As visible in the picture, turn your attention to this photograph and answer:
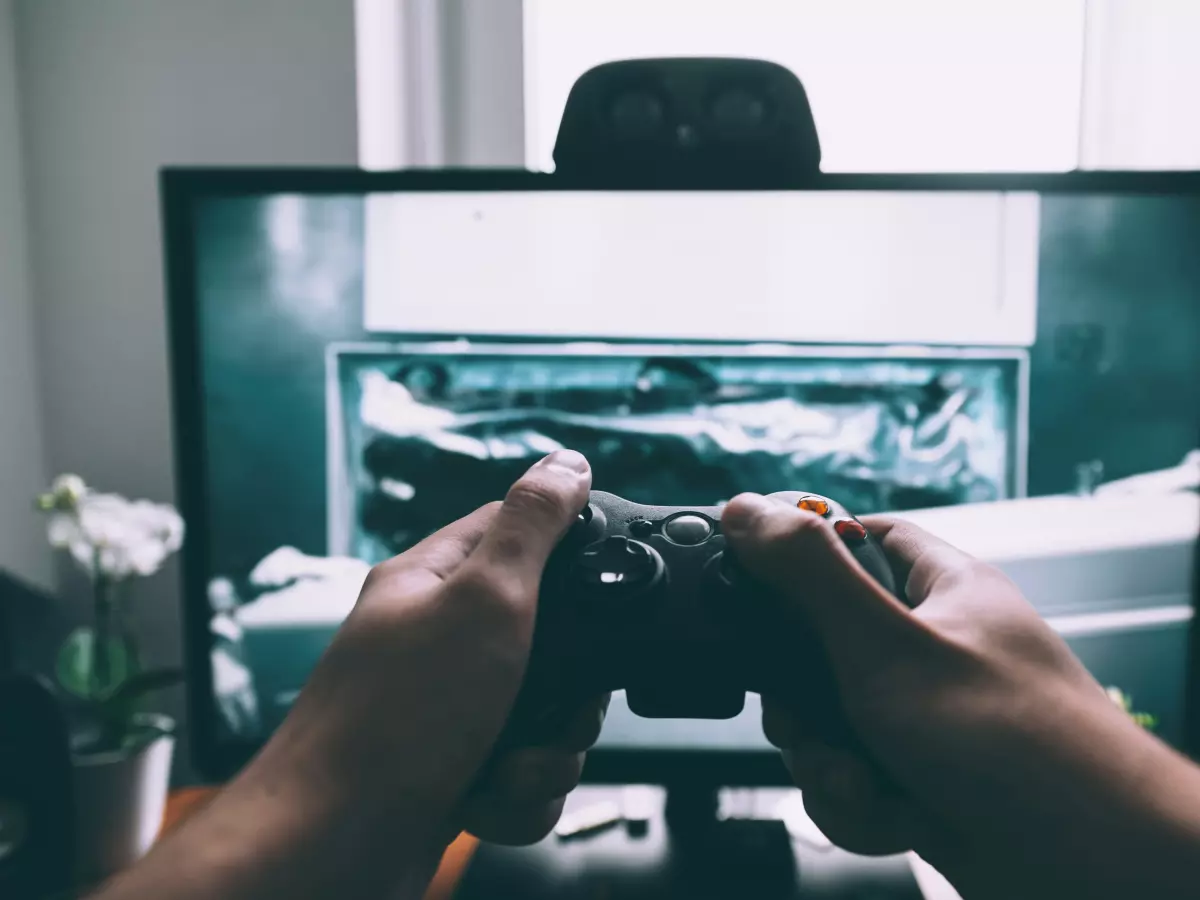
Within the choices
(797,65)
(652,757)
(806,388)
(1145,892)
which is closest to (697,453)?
(806,388)

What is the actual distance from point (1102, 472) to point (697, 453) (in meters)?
0.27

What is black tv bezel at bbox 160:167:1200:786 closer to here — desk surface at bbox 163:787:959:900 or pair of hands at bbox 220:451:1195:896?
desk surface at bbox 163:787:959:900

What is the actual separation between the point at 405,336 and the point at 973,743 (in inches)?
16.5

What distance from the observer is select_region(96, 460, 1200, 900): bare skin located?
0.96ft

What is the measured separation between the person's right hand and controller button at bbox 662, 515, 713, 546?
0.02 metres

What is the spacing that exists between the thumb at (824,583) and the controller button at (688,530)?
0.11ft

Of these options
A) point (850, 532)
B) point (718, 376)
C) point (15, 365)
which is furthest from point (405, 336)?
point (15, 365)

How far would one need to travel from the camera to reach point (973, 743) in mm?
307

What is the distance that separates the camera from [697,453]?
1.82 ft

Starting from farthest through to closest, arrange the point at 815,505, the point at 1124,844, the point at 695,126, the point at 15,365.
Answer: the point at 15,365 → the point at 695,126 → the point at 815,505 → the point at 1124,844

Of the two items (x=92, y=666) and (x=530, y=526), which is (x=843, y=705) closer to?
(x=530, y=526)

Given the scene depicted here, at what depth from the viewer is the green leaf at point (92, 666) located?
0.66 m

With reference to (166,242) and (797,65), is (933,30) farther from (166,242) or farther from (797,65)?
(166,242)

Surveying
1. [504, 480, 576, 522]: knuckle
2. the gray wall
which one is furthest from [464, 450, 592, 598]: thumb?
the gray wall
